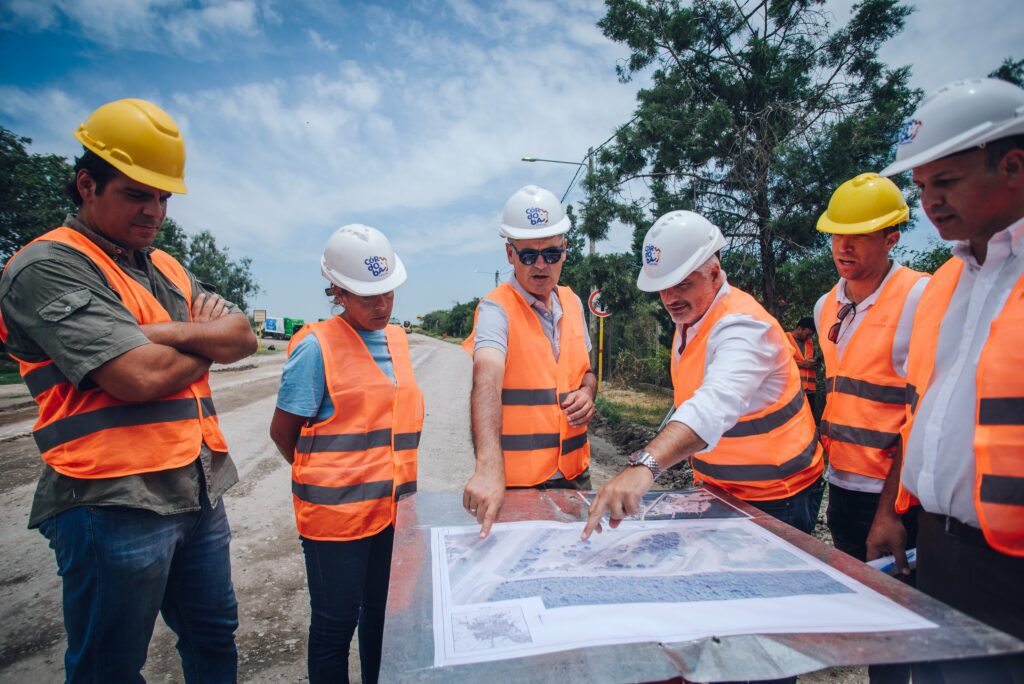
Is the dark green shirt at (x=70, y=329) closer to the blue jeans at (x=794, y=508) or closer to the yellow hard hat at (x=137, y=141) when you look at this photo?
the yellow hard hat at (x=137, y=141)

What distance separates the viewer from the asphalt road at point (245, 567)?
9.21 ft

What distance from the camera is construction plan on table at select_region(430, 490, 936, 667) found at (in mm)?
1065

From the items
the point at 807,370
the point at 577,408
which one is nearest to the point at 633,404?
the point at 807,370

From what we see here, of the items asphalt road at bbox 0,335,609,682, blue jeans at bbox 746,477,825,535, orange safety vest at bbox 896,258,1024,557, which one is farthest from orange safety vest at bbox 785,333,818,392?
orange safety vest at bbox 896,258,1024,557

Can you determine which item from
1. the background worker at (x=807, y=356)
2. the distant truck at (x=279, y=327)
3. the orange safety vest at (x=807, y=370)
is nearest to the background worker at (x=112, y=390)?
the orange safety vest at (x=807, y=370)

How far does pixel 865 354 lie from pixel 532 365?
4.98ft

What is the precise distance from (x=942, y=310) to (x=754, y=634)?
1.26m

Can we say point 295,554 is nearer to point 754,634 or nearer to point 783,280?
point 754,634

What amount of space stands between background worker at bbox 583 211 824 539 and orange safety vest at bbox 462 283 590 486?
0.50 metres

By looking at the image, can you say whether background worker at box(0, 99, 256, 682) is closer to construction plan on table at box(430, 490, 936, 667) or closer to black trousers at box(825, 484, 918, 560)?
construction plan on table at box(430, 490, 936, 667)

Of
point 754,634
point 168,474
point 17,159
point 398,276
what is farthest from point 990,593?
point 17,159

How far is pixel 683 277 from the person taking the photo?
2023 millimetres

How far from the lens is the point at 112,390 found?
5.32ft

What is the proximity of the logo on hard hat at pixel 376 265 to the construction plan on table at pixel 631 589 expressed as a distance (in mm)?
1168
